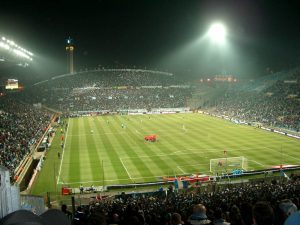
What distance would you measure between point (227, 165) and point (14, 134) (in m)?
25.5

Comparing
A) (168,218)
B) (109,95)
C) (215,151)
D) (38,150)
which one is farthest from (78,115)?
(168,218)

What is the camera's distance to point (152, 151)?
138 feet

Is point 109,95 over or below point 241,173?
over

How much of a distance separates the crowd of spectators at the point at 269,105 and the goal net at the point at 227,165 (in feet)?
78.9

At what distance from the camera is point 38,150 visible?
41438 mm

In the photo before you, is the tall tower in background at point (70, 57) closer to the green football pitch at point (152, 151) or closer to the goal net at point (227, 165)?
the green football pitch at point (152, 151)

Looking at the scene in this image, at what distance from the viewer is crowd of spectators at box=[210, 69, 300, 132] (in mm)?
64062

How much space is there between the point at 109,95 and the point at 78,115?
27521 millimetres

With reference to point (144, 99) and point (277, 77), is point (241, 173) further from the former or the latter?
point (144, 99)

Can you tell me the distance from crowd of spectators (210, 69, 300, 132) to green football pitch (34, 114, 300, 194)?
293 inches

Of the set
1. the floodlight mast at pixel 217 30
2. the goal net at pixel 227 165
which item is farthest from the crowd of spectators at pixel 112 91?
the goal net at pixel 227 165

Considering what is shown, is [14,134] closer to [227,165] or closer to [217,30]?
[227,165]

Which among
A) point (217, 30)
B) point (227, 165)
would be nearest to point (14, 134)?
point (227, 165)

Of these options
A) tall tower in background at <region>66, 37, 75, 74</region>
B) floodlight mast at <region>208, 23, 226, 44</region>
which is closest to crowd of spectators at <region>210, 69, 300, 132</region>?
floodlight mast at <region>208, 23, 226, 44</region>
